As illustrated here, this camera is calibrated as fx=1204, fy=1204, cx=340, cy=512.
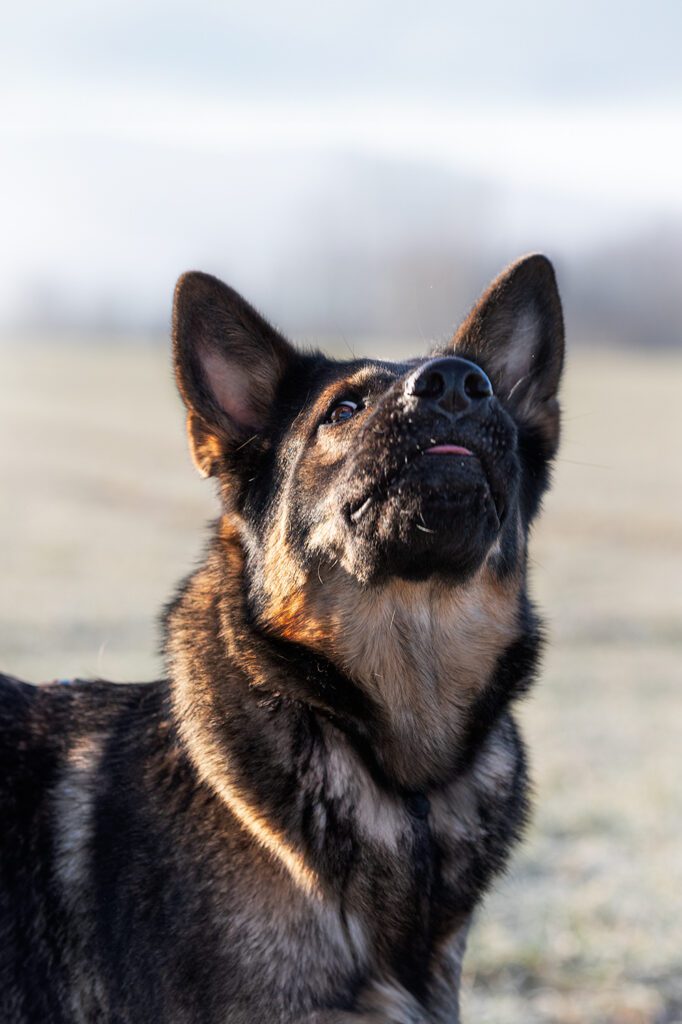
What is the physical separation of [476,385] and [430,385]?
0.43ft

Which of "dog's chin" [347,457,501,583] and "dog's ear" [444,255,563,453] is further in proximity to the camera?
"dog's ear" [444,255,563,453]

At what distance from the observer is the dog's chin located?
10.8 feet

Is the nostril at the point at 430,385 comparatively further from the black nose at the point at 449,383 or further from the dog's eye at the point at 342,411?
the dog's eye at the point at 342,411

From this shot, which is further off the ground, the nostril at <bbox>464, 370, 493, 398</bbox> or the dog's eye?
the nostril at <bbox>464, 370, 493, 398</bbox>

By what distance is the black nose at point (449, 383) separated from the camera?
326cm

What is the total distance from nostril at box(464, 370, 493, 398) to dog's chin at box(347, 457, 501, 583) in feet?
0.60

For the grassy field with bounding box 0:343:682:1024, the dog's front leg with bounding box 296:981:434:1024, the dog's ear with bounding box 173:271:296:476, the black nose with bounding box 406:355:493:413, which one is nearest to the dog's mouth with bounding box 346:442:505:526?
the black nose with bounding box 406:355:493:413

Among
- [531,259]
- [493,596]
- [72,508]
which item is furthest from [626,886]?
[72,508]

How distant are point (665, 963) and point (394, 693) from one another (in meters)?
2.47

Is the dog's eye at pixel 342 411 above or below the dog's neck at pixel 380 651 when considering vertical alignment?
above

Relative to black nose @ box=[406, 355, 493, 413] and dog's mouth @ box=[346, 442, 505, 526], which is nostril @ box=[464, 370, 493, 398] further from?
dog's mouth @ box=[346, 442, 505, 526]

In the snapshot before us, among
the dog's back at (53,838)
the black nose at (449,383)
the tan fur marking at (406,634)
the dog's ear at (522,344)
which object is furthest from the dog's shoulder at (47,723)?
the dog's ear at (522,344)

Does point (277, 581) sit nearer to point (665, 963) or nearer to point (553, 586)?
point (665, 963)

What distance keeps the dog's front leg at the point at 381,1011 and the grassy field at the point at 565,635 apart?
150 centimetres
